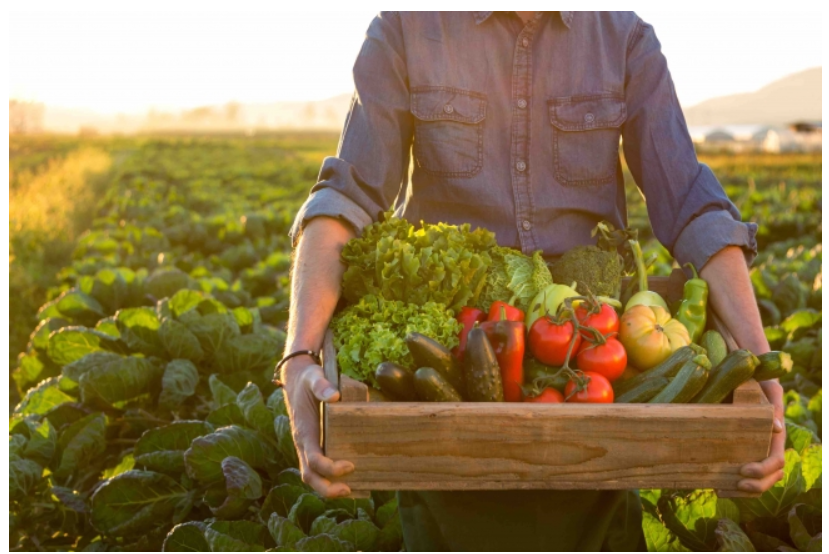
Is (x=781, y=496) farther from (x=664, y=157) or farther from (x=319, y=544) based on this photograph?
(x=319, y=544)

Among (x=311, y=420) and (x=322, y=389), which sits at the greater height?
(x=322, y=389)

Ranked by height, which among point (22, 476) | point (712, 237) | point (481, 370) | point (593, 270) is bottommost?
point (22, 476)

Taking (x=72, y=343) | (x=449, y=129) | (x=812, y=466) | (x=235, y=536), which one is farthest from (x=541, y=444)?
(x=72, y=343)

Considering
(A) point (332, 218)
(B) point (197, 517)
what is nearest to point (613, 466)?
(A) point (332, 218)

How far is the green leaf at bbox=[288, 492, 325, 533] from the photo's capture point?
156 inches

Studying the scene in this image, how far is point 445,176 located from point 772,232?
1011 centimetres

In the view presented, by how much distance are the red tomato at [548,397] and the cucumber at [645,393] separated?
0.18 meters

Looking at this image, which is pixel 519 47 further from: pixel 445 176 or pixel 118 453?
pixel 118 453

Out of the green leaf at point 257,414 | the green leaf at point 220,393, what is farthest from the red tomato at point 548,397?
the green leaf at point 220,393

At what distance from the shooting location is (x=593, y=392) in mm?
2604

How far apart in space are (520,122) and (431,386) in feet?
4.59

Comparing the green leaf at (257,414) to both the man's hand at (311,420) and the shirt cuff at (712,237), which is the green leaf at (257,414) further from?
the shirt cuff at (712,237)

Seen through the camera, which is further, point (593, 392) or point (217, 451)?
point (217, 451)

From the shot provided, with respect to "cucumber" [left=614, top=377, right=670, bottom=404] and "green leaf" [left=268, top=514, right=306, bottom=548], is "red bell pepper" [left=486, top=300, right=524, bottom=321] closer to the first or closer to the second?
"cucumber" [left=614, top=377, right=670, bottom=404]
